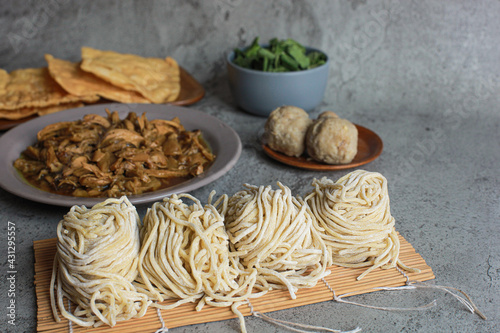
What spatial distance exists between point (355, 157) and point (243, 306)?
1399mm

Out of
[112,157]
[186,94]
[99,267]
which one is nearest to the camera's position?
[99,267]

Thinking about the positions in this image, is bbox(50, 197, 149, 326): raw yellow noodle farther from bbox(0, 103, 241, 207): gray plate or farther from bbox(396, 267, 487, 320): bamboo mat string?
bbox(396, 267, 487, 320): bamboo mat string

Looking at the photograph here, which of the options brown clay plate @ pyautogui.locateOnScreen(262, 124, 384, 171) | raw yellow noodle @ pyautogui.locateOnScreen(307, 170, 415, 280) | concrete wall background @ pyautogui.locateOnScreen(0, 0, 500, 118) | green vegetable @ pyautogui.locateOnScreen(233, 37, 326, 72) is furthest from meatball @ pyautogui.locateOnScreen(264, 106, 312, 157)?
concrete wall background @ pyautogui.locateOnScreen(0, 0, 500, 118)

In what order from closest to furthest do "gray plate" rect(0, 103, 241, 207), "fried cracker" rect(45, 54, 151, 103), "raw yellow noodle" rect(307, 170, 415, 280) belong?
"raw yellow noodle" rect(307, 170, 415, 280) → "gray plate" rect(0, 103, 241, 207) → "fried cracker" rect(45, 54, 151, 103)

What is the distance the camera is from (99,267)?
1.51 m

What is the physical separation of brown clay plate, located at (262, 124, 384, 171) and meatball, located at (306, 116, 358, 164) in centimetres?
4

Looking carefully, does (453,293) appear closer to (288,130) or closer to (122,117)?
(288,130)

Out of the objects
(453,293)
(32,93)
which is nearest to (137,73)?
(32,93)

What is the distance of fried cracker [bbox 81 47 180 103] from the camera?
125 inches

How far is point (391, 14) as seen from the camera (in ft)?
12.9

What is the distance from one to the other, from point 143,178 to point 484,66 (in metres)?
3.09

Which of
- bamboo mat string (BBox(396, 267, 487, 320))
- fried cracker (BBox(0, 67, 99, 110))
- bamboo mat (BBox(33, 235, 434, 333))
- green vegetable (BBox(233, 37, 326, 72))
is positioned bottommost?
fried cracker (BBox(0, 67, 99, 110))

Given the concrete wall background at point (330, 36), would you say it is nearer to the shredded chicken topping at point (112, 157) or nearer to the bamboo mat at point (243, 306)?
the shredded chicken topping at point (112, 157)

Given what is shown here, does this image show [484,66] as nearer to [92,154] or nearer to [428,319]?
[428,319]
